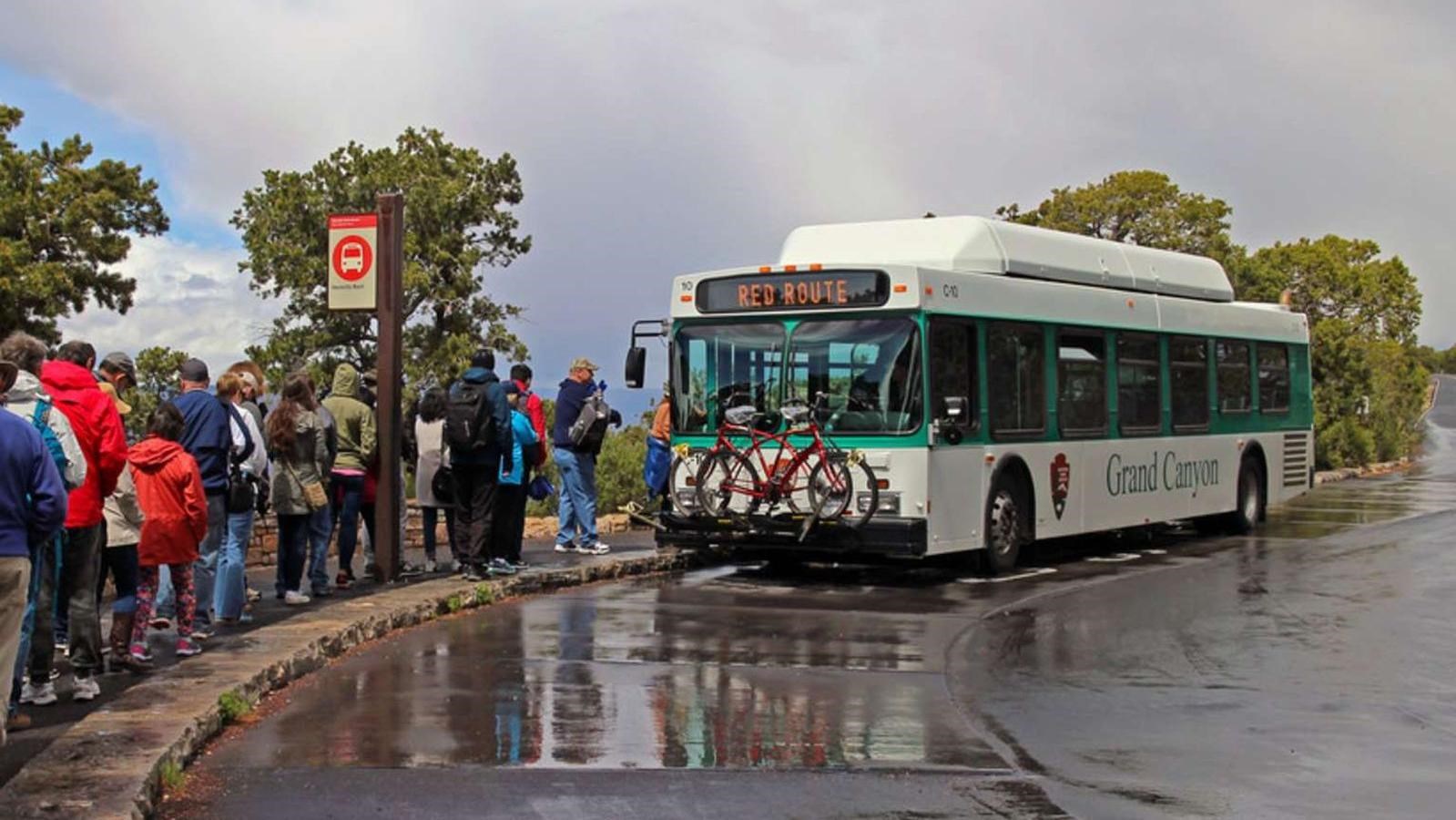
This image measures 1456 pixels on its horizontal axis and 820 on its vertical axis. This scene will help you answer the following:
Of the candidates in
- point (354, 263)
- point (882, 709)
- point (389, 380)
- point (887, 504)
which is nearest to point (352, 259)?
point (354, 263)

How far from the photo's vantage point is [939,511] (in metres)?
14.6

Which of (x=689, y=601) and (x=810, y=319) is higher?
(x=810, y=319)

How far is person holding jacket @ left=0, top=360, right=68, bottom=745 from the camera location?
7.05 metres

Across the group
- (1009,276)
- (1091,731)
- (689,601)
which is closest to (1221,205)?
(1009,276)

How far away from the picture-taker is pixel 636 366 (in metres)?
15.8

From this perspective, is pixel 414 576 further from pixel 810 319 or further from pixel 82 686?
pixel 82 686

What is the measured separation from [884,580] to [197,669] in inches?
305

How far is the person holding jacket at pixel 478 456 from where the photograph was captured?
13.4 meters

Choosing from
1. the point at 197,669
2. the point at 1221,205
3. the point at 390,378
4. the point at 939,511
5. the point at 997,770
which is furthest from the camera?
the point at 1221,205

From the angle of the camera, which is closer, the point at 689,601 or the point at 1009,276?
the point at 689,601

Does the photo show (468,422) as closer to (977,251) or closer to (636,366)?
(636,366)

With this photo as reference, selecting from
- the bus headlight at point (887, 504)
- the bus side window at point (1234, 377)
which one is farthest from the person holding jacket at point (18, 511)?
the bus side window at point (1234, 377)

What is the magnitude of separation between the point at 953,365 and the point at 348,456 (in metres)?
5.42

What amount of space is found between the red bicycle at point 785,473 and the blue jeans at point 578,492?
6.09ft
